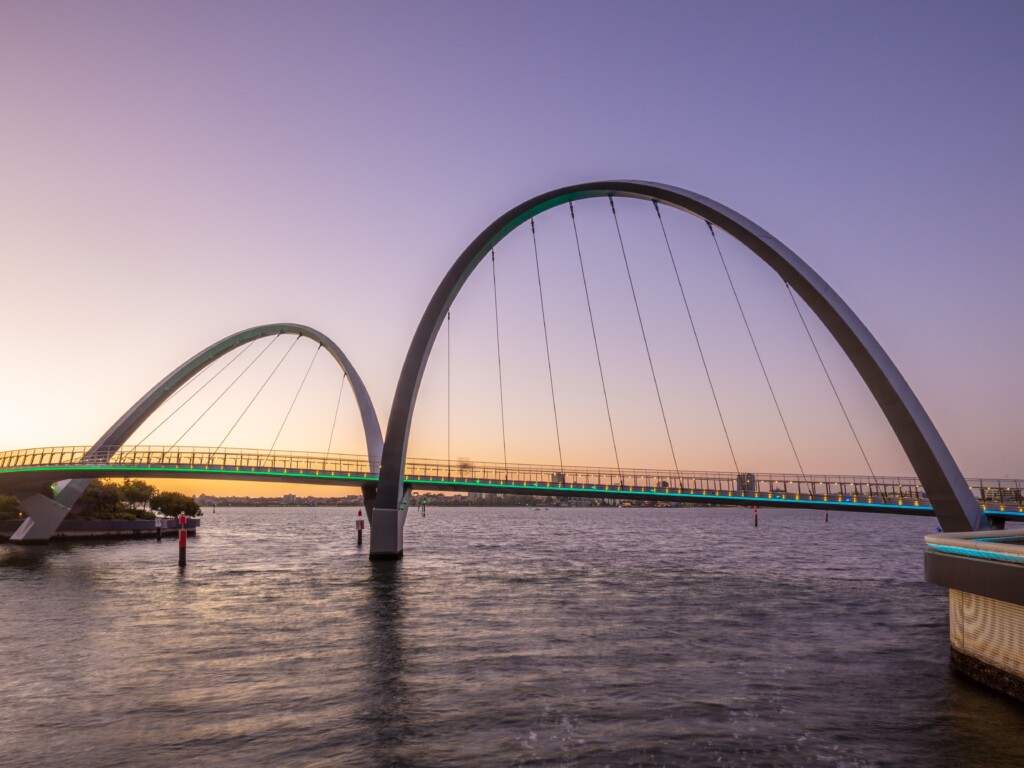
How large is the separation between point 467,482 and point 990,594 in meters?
37.4

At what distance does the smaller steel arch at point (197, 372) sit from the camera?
58.2m

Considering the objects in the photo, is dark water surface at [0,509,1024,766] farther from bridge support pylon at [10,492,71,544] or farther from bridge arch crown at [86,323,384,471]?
bridge support pylon at [10,492,71,544]

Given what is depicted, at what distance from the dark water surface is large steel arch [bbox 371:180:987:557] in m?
5.20

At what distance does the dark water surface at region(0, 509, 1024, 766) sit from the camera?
10.6 m

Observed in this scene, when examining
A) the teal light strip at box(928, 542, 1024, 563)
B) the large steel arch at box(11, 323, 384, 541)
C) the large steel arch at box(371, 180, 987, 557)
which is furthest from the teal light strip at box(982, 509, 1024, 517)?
the large steel arch at box(11, 323, 384, 541)

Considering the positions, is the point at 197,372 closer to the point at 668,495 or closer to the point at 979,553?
the point at 668,495

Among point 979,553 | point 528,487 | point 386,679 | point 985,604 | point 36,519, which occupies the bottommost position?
point 386,679

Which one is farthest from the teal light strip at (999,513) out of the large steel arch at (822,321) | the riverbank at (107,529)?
the riverbank at (107,529)

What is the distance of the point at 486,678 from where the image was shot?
591 inches

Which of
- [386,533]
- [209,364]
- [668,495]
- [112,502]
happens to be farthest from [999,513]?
[112,502]

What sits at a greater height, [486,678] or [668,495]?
[668,495]

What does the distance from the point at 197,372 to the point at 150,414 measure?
229 inches

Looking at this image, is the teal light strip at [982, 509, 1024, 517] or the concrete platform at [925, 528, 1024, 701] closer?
the concrete platform at [925, 528, 1024, 701]

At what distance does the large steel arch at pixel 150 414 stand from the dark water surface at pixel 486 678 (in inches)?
1059
